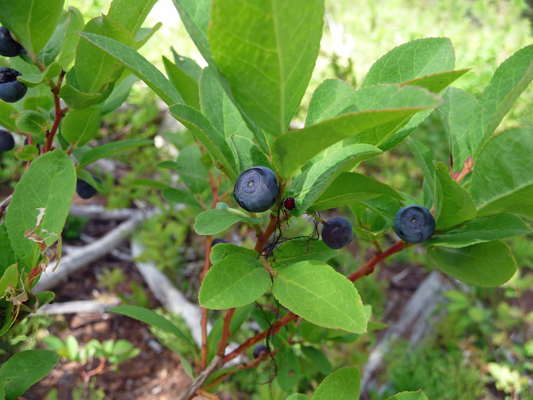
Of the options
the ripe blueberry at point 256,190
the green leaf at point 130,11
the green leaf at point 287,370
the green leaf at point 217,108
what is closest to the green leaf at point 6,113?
the green leaf at point 130,11

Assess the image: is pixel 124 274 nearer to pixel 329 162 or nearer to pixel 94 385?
pixel 94 385

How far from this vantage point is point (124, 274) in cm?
271

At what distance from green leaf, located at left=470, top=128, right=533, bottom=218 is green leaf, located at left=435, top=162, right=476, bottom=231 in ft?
0.08

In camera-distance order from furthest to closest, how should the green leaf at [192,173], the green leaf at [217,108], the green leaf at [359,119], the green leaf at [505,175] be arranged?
1. the green leaf at [192,173]
2. the green leaf at [217,108]
3. the green leaf at [505,175]
4. the green leaf at [359,119]

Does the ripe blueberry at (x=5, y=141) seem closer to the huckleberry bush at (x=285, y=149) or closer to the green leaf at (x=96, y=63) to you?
the huckleberry bush at (x=285, y=149)

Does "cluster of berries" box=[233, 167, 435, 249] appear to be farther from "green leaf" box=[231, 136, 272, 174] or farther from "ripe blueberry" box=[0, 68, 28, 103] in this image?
"ripe blueberry" box=[0, 68, 28, 103]

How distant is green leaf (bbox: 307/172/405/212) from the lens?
0.40 m

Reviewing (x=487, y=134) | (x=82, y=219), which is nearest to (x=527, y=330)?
(x=487, y=134)

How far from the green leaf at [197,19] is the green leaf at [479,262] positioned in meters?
0.43

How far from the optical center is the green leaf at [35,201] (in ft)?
1.69

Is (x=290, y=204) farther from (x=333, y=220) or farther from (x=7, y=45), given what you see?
(x=7, y=45)

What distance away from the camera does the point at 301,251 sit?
1.74 feet

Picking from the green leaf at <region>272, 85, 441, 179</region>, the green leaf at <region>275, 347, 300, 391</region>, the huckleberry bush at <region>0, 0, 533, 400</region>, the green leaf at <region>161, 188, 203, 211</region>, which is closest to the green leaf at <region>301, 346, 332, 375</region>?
the green leaf at <region>275, 347, 300, 391</region>

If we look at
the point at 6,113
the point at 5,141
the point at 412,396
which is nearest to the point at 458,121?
the point at 412,396
